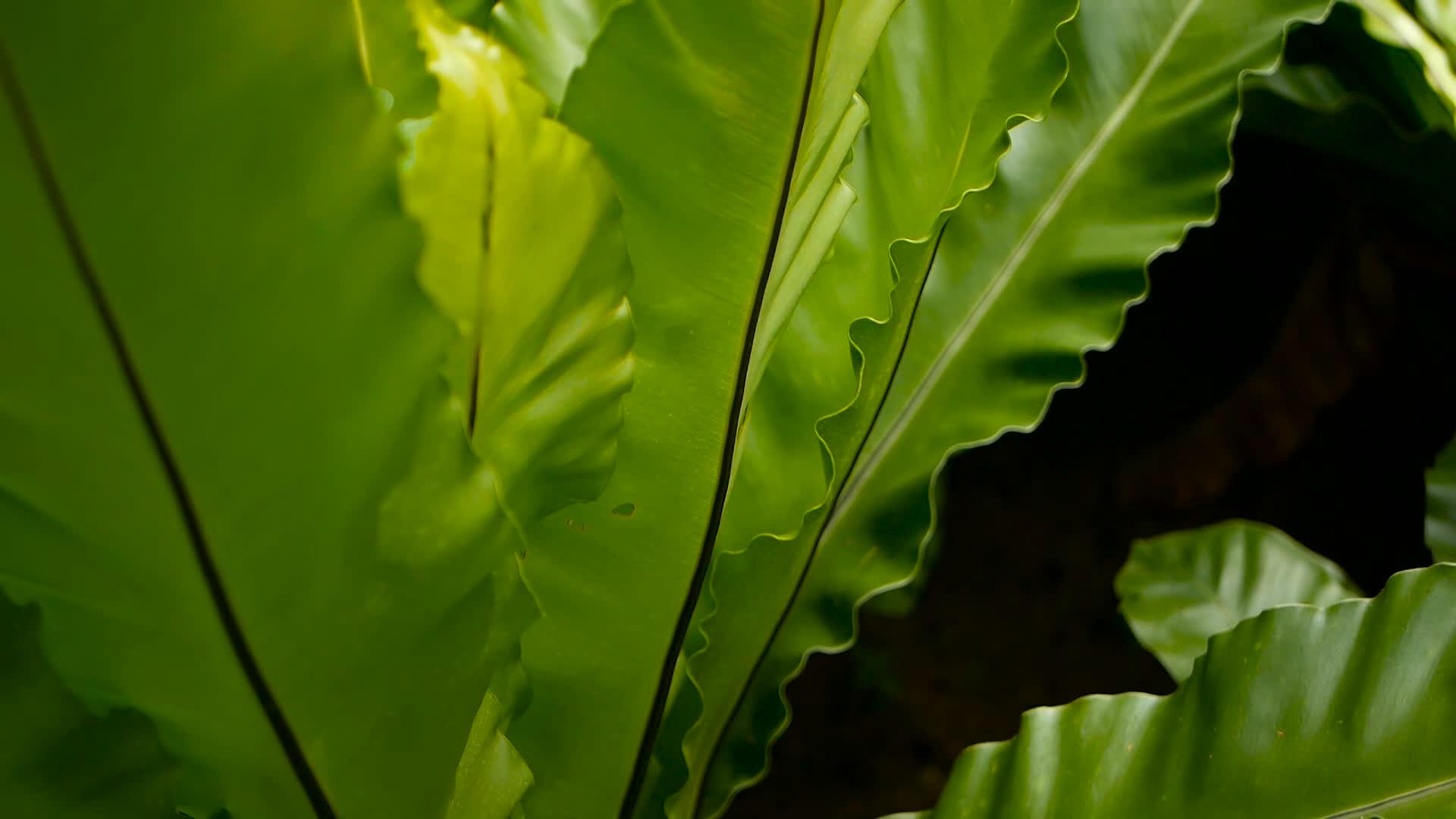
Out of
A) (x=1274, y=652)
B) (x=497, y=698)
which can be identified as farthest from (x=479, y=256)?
(x=1274, y=652)

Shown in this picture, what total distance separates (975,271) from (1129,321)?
554 mm

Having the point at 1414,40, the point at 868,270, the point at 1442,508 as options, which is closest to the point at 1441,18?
the point at 1414,40

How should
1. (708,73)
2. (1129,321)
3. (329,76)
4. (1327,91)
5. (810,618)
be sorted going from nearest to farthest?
(329,76), (708,73), (810,618), (1327,91), (1129,321)

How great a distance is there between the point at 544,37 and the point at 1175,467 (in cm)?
65

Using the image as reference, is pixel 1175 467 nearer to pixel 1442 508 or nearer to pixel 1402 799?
pixel 1442 508

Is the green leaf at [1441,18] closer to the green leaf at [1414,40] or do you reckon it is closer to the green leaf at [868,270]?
the green leaf at [1414,40]

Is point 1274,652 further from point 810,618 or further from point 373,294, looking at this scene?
point 373,294

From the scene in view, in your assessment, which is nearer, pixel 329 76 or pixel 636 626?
pixel 329 76

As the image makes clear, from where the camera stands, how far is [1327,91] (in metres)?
0.74

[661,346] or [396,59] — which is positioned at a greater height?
[396,59]

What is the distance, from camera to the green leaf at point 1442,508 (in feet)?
2.09

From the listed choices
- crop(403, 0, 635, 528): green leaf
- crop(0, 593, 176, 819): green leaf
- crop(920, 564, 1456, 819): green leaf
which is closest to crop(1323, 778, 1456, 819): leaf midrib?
crop(920, 564, 1456, 819): green leaf

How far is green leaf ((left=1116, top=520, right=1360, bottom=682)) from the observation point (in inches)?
26.4

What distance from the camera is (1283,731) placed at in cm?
40
